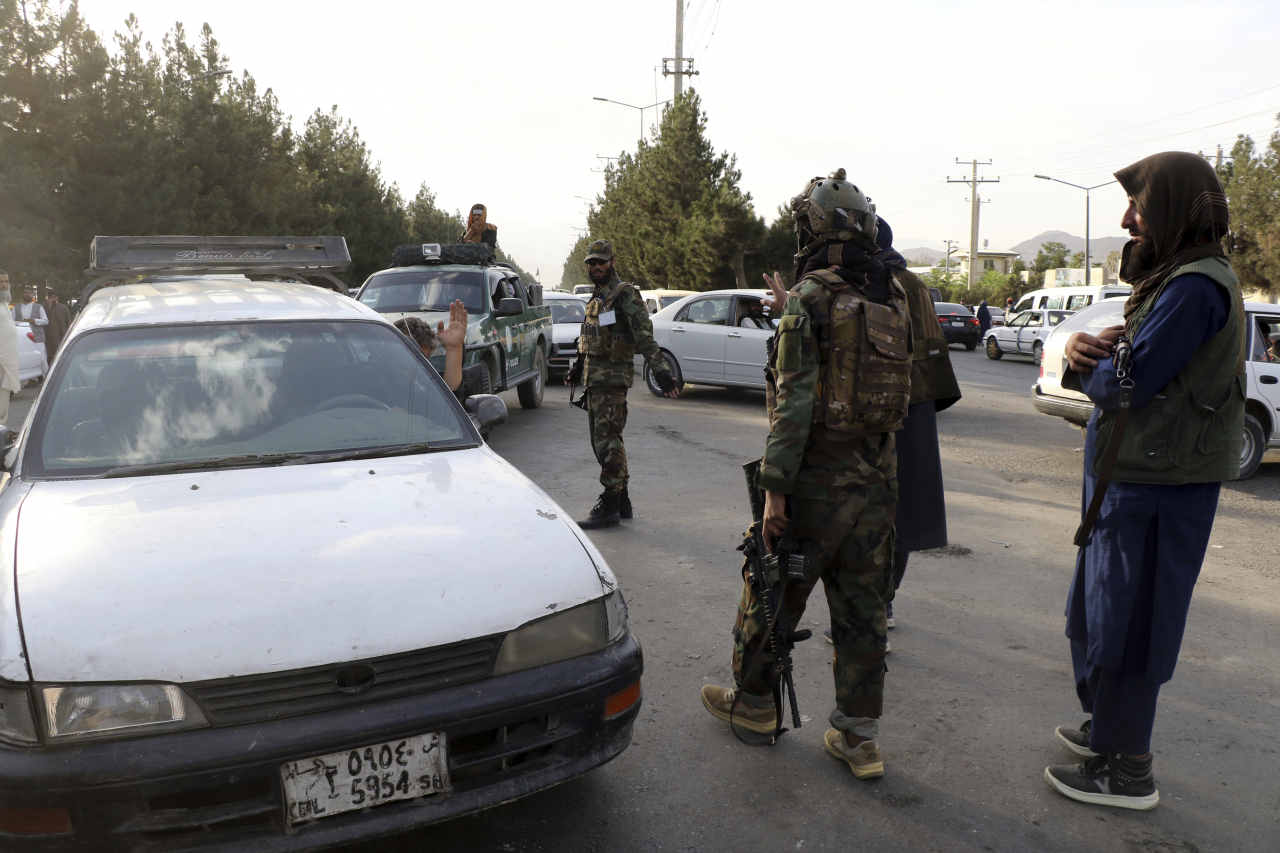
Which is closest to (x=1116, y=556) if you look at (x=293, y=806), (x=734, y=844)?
(x=734, y=844)

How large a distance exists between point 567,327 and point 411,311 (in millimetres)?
6232

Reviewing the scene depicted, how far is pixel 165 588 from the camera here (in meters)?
2.30

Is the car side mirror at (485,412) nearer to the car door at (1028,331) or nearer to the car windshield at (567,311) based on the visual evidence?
the car windshield at (567,311)

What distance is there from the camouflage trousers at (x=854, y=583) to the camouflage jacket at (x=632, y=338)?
10.7ft

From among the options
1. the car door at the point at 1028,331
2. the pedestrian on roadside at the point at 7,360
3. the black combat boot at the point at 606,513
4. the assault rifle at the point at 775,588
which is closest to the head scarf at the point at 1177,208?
the assault rifle at the point at 775,588

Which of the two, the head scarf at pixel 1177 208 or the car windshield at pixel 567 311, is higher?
the car windshield at pixel 567 311

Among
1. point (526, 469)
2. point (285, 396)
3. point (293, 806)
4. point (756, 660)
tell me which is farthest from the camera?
point (526, 469)

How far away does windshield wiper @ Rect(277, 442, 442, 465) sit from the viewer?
3223 millimetres

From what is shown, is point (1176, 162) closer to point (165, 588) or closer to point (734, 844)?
point (734, 844)

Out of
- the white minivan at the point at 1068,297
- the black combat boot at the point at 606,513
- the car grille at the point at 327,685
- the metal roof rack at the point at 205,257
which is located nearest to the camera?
the car grille at the point at 327,685

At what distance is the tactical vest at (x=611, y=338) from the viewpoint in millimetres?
6254

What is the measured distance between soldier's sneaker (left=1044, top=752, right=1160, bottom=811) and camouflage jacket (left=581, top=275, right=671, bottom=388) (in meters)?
3.76

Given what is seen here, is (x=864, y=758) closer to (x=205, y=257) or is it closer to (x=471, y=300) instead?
(x=205, y=257)

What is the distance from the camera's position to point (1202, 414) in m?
2.72
